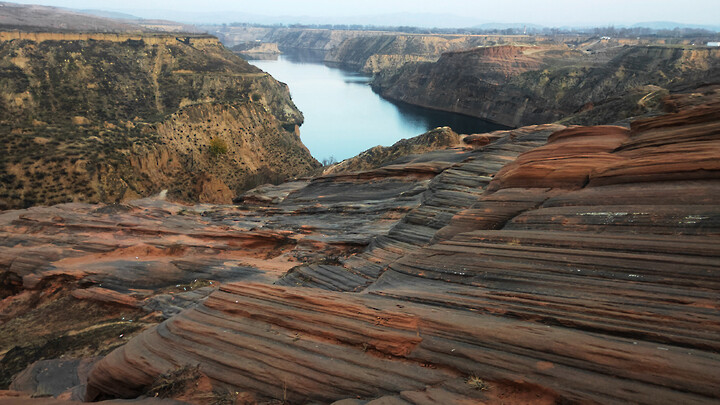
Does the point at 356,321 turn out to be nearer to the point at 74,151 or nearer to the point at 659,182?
the point at 659,182

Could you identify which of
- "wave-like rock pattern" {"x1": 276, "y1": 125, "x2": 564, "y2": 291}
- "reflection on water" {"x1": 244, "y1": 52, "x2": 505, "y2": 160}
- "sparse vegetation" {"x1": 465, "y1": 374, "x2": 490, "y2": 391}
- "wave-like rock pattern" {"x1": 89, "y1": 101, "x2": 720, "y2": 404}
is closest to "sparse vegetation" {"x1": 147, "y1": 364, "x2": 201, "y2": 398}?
"wave-like rock pattern" {"x1": 89, "y1": 101, "x2": 720, "y2": 404}

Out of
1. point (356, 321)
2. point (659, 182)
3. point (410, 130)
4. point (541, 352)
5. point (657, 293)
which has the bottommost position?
point (410, 130)

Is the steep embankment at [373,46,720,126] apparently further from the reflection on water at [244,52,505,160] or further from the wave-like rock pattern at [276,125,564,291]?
the wave-like rock pattern at [276,125,564,291]

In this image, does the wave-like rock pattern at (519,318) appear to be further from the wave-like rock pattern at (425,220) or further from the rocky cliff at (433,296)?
the wave-like rock pattern at (425,220)

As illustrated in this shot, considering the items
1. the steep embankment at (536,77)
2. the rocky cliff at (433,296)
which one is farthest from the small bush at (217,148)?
the steep embankment at (536,77)

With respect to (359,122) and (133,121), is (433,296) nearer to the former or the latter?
(133,121)

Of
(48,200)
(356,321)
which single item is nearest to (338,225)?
(356,321)
